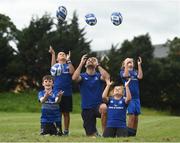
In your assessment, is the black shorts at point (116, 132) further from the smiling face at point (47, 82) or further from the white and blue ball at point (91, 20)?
the white and blue ball at point (91, 20)

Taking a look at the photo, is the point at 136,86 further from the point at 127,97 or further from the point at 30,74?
the point at 30,74

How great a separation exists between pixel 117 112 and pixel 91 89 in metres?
0.98

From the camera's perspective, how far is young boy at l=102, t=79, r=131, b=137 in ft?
43.9

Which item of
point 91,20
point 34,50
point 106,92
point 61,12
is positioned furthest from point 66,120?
point 34,50

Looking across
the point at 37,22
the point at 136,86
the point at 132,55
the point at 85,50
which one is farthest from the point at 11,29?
the point at 136,86

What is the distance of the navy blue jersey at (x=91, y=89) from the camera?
13991 millimetres

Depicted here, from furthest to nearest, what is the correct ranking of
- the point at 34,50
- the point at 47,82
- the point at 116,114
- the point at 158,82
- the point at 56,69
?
1. the point at 34,50
2. the point at 158,82
3. the point at 56,69
4. the point at 47,82
5. the point at 116,114

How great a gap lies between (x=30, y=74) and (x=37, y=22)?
5.49 m

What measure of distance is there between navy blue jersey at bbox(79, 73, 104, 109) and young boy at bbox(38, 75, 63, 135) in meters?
0.59

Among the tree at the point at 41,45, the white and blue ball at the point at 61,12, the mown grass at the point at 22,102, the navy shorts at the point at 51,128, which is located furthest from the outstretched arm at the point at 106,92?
the tree at the point at 41,45

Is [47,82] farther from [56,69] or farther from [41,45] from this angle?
[41,45]

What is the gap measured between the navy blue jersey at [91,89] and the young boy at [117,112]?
35 centimetres

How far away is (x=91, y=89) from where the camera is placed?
14000 mm

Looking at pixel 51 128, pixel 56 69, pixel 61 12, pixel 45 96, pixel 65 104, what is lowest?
pixel 51 128
